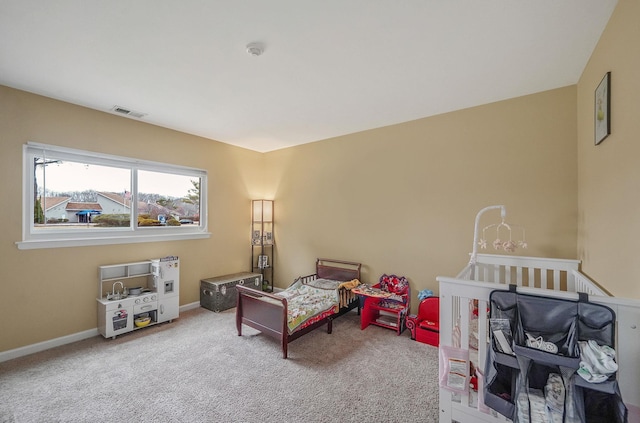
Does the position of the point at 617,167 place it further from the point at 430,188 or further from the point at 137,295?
the point at 137,295

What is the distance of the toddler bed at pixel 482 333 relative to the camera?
3.67ft

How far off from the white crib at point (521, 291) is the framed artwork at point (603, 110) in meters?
1.04

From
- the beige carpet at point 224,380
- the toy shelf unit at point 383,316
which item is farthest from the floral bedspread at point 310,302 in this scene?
the toy shelf unit at point 383,316

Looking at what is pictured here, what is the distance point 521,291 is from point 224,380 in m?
2.30

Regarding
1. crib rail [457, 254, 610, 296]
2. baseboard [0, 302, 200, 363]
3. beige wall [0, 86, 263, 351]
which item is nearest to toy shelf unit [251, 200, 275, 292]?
beige wall [0, 86, 263, 351]

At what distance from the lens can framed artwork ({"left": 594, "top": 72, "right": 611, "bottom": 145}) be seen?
169cm

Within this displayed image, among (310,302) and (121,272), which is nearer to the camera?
(310,302)

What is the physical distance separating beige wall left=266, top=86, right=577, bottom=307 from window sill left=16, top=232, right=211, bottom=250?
164 centimetres

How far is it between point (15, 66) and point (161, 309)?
9.19 feet

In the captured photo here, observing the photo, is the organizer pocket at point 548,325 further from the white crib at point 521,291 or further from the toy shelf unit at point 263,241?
the toy shelf unit at point 263,241

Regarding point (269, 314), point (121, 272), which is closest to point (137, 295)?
point (121, 272)

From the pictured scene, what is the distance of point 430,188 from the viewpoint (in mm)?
3293

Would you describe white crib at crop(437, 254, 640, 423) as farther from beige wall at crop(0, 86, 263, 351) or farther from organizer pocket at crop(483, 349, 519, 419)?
beige wall at crop(0, 86, 263, 351)

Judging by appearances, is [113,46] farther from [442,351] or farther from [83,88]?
[442,351]
